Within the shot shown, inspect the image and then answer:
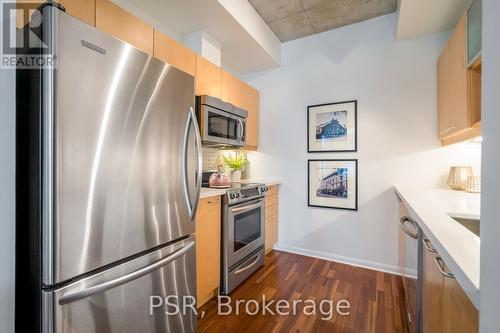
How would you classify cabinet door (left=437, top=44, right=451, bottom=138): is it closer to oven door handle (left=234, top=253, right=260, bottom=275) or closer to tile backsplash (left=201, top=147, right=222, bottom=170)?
oven door handle (left=234, top=253, right=260, bottom=275)

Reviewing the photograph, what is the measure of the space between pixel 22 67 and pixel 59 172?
19.9 inches

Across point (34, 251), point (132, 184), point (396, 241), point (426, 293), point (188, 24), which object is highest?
point (188, 24)

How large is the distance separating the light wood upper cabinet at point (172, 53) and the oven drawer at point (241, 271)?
1849mm

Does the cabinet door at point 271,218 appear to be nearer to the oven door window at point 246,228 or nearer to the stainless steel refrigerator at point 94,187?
the oven door window at point 246,228

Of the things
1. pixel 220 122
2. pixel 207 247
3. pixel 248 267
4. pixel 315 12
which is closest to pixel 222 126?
pixel 220 122

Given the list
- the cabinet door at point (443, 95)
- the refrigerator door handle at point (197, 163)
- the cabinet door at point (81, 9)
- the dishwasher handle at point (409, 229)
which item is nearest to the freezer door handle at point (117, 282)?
the refrigerator door handle at point (197, 163)

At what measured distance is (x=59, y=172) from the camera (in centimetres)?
86

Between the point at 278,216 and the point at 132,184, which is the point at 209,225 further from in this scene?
the point at 278,216

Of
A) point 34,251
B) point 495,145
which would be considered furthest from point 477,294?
point 34,251

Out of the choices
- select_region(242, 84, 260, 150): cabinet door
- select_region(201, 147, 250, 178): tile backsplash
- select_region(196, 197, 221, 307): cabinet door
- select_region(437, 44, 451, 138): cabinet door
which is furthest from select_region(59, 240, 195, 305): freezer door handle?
select_region(437, 44, 451, 138): cabinet door

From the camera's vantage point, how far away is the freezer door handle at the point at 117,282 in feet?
2.89

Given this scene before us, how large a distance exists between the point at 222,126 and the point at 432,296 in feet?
6.67

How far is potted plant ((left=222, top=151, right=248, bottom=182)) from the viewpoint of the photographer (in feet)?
10.2

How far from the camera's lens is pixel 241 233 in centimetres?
224
